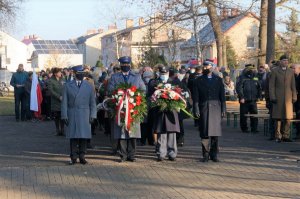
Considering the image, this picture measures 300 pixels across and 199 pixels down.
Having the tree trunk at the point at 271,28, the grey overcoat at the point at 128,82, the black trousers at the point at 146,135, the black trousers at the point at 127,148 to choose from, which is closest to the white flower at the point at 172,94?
the grey overcoat at the point at 128,82

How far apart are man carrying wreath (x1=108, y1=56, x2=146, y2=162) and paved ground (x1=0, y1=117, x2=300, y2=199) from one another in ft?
0.92

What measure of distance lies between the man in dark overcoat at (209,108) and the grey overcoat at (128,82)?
1184mm

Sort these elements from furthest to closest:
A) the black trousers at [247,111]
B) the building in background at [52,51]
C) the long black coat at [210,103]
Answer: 1. the building in background at [52,51]
2. the black trousers at [247,111]
3. the long black coat at [210,103]

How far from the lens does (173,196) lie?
30.9 feet

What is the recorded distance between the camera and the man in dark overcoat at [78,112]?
1245 cm

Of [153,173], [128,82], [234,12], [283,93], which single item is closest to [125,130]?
[128,82]

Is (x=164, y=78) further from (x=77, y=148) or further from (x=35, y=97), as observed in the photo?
(x=35, y=97)

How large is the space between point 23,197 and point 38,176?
1708mm

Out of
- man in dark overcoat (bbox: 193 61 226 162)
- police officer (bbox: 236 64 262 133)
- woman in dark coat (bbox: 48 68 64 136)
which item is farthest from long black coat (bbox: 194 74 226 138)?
woman in dark coat (bbox: 48 68 64 136)

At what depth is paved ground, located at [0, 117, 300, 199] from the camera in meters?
9.73

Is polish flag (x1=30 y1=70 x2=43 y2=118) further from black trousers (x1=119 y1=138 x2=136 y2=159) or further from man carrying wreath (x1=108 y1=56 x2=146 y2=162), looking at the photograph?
black trousers (x1=119 y1=138 x2=136 y2=159)

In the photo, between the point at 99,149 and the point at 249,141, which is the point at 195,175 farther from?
the point at 249,141

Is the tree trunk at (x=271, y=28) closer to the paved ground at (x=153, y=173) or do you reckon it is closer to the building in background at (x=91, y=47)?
the paved ground at (x=153, y=173)

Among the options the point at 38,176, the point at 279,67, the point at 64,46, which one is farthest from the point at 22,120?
the point at 64,46
